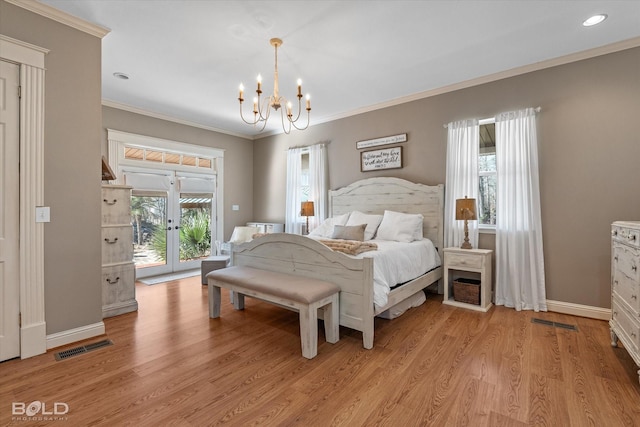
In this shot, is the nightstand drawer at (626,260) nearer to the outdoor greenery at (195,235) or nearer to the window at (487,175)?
the window at (487,175)

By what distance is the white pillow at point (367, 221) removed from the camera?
400cm

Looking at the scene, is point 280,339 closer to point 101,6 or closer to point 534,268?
point 534,268

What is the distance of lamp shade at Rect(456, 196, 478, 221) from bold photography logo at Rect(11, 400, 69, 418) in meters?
3.71

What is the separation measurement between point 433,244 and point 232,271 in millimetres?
2528

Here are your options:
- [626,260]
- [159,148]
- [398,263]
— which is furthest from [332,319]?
[159,148]

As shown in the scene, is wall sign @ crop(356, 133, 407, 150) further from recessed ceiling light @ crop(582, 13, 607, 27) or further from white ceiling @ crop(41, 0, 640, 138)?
recessed ceiling light @ crop(582, 13, 607, 27)

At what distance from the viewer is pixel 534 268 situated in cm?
324

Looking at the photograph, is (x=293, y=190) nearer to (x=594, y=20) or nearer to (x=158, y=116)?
(x=158, y=116)

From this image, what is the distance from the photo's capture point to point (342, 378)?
1.99 metres

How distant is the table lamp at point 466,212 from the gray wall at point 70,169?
3.70 meters

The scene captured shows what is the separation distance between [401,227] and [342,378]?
216 centimetres

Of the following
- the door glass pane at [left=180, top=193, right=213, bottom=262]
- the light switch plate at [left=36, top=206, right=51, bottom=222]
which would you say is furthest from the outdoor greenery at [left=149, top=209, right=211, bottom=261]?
the light switch plate at [left=36, top=206, right=51, bottom=222]

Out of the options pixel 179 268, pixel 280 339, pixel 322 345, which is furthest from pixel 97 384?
pixel 179 268

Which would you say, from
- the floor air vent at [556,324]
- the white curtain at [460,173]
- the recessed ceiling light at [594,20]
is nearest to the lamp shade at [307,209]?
the white curtain at [460,173]
